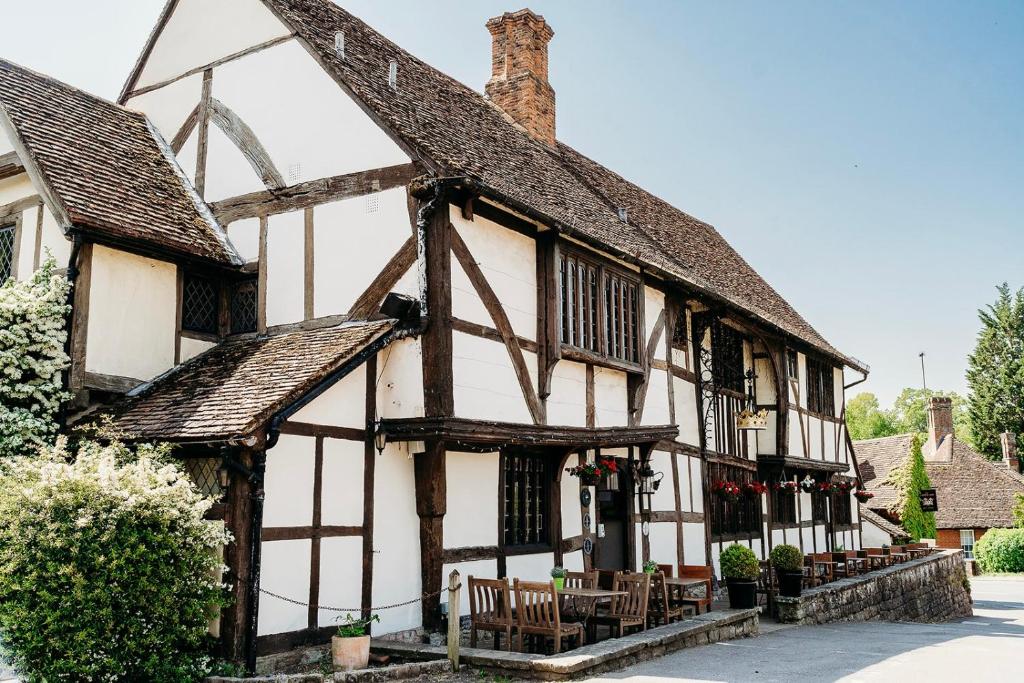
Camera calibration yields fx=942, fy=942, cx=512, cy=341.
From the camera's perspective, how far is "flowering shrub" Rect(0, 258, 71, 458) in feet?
32.8

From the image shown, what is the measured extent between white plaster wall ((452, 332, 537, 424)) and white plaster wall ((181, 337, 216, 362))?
3442mm

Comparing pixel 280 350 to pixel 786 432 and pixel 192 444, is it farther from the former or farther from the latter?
pixel 786 432

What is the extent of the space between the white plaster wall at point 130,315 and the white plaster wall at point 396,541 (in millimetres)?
3139

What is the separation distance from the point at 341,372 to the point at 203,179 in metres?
4.70

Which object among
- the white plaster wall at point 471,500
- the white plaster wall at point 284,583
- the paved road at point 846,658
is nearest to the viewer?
the white plaster wall at point 284,583

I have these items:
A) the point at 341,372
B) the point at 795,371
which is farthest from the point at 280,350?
the point at 795,371

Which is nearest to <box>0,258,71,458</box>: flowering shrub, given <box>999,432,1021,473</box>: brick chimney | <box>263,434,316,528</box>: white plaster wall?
<box>263,434,316,528</box>: white plaster wall

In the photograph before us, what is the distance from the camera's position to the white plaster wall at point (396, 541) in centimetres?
1050

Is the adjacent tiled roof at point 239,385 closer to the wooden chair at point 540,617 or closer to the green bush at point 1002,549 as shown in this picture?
the wooden chair at point 540,617

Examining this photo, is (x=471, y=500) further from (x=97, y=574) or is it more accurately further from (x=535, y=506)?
(x=97, y=574)

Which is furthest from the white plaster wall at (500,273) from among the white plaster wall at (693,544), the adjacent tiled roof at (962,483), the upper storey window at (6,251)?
→ the adjacent tiled roof at (962,483)

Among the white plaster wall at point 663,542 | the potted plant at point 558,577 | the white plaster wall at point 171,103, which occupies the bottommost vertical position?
the potted plant at point 558,577

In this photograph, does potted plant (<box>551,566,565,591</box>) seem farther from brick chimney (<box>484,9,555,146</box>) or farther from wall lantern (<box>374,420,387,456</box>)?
brick chimney (<box>484,9,555,146</box>)

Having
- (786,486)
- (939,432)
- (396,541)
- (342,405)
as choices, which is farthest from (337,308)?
(939,432)
